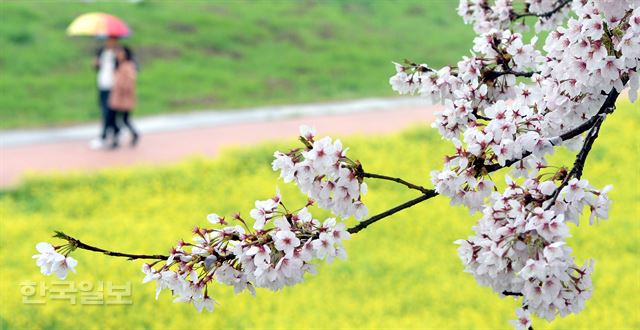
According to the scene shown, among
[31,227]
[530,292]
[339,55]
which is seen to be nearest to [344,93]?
[339,55]

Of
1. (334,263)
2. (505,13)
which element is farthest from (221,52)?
(505,13)

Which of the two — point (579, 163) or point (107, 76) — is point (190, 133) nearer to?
point (107, 76)

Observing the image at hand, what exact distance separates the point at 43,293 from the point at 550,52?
4.57m

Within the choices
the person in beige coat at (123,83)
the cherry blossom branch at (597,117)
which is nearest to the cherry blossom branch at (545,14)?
the cherry blossom branch at (597,117)

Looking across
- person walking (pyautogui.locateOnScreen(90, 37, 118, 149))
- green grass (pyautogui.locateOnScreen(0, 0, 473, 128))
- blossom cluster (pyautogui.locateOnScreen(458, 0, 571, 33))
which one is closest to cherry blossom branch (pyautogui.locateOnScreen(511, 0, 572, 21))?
blossom cluster (pyautogui.locateOnScreen(458, 0, 571, 33))

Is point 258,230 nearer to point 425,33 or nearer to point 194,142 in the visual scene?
point 194,142

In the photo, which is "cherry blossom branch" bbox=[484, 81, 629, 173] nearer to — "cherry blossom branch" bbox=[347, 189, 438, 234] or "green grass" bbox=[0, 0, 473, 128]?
"cherry blossom branch" bbox=[347, 189, 438, 234]

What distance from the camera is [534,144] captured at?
260 cm

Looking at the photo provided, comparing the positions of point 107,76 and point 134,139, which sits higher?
point 107,76

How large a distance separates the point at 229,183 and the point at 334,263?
2.40 metres

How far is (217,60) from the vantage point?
16.1 metres

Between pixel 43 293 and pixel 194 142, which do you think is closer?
pixel 43 293

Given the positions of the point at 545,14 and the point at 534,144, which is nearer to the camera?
the point at 534,144

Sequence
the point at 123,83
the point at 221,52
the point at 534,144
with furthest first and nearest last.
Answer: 1. the point at 221,52
2. the point at 123,83
3. the point at 534,144
